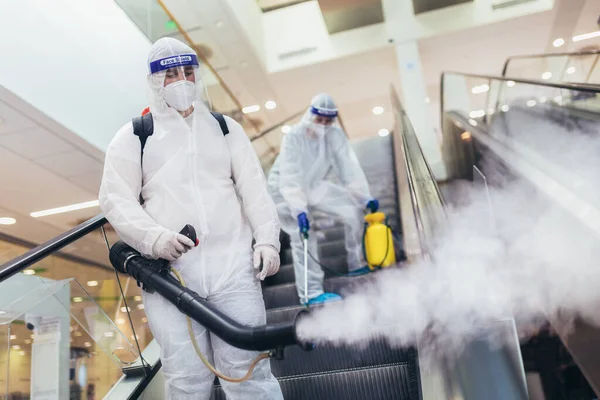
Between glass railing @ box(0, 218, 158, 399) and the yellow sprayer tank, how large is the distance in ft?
5.64

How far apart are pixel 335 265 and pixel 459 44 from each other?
6.75 meters

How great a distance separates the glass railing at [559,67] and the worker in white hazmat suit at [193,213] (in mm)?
3843

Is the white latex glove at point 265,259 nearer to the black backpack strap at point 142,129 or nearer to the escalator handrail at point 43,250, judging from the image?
the black backpack strap at point 142,129

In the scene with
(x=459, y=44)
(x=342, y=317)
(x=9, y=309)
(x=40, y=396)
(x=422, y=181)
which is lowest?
(x=40, y=396)

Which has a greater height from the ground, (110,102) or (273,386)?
(110,102)

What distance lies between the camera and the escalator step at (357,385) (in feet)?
7.79

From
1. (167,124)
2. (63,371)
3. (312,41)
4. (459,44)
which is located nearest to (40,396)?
(63,371)

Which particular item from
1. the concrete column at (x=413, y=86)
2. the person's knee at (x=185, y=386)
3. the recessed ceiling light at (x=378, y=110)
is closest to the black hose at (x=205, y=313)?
the person's knee at (x=185, y=386)

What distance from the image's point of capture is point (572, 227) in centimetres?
234

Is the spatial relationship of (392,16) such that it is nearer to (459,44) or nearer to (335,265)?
(459,44)

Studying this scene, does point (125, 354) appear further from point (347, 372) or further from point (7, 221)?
point (7, 221)

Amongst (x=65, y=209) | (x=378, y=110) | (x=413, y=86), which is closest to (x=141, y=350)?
(x=65, y=209)

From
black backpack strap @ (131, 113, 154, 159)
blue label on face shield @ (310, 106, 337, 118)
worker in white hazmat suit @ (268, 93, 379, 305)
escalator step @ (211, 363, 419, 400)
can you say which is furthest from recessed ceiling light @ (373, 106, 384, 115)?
black backpack strap @ (131, 113, 154, 159)

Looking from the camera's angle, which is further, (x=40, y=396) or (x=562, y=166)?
(x=562, y=166)
